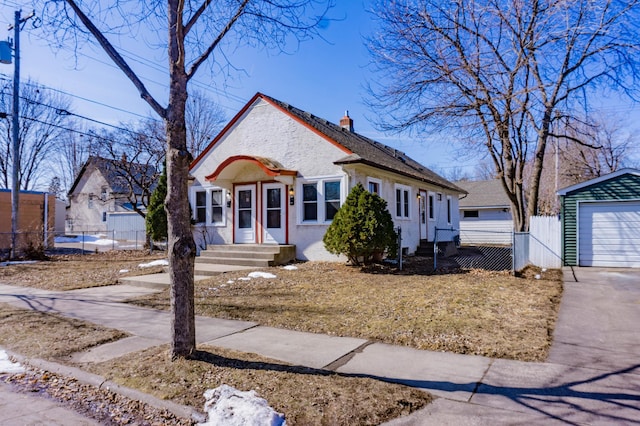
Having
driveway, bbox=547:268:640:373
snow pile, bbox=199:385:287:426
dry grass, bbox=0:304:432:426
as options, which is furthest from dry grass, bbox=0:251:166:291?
driveway, bbox=547:268:640:373

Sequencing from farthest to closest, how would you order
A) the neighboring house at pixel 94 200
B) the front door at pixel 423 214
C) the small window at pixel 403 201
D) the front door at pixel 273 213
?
1. the neighboring house at pixel 94 200
2. the front door at pixel 423 214
3. the small window at pixel 403 201
4. the front door at pixel 273 213

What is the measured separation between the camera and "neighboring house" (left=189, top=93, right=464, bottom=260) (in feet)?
42.8

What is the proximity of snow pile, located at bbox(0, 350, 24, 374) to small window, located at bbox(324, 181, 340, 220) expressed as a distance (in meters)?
9.31

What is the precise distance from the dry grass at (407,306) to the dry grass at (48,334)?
1.60 metres

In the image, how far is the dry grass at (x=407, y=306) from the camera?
5.20 metres

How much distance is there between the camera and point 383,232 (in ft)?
35.3

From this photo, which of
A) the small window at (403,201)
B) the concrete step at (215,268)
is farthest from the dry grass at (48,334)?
the small window at (403,201)

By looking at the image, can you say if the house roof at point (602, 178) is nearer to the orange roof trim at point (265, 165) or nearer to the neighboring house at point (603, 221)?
the neighboring house at point (603, 221)

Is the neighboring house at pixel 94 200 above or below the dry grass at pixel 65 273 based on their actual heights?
above

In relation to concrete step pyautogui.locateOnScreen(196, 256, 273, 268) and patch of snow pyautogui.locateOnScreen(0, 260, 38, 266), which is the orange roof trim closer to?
concrete step pyautogui.locateOnScreen(196, 256, 273, 268)

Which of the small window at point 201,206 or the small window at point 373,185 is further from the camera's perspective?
the small window at point 201,206

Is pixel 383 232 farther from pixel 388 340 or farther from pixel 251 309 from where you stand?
pixel 388 340

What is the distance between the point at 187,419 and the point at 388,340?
2.75 m

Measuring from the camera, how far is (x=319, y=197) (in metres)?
13.2
